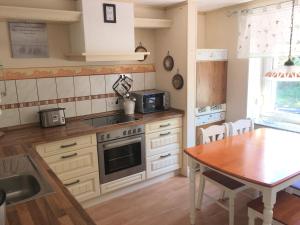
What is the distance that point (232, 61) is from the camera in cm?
329

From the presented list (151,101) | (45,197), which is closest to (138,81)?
(151,101)

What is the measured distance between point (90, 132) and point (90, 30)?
0.99m

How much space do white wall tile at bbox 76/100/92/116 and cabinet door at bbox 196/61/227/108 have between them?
1320mm

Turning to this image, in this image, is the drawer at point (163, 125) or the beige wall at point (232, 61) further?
the beige wall at point (232, 61)

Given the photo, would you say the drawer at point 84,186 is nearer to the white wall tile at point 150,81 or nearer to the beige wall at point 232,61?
the white wall tile at point 150,81

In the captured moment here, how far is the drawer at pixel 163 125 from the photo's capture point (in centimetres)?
282

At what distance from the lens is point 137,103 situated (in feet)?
10.1

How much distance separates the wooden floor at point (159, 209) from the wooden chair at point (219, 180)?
0.14 m

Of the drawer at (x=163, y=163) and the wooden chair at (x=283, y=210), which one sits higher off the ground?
the wooden chair at (x=283, y=210)

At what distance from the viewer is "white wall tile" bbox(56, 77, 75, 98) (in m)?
2.73

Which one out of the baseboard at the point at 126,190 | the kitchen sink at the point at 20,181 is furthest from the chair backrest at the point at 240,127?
the kitchen sink at the point at 20,181

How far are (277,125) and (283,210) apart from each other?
1.50 meters

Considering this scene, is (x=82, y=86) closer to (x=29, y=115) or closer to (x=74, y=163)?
(x=29, y=115)

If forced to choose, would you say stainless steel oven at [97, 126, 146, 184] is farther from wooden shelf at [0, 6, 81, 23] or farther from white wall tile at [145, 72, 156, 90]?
wooden shelf at [0, 6, 81, 23]
